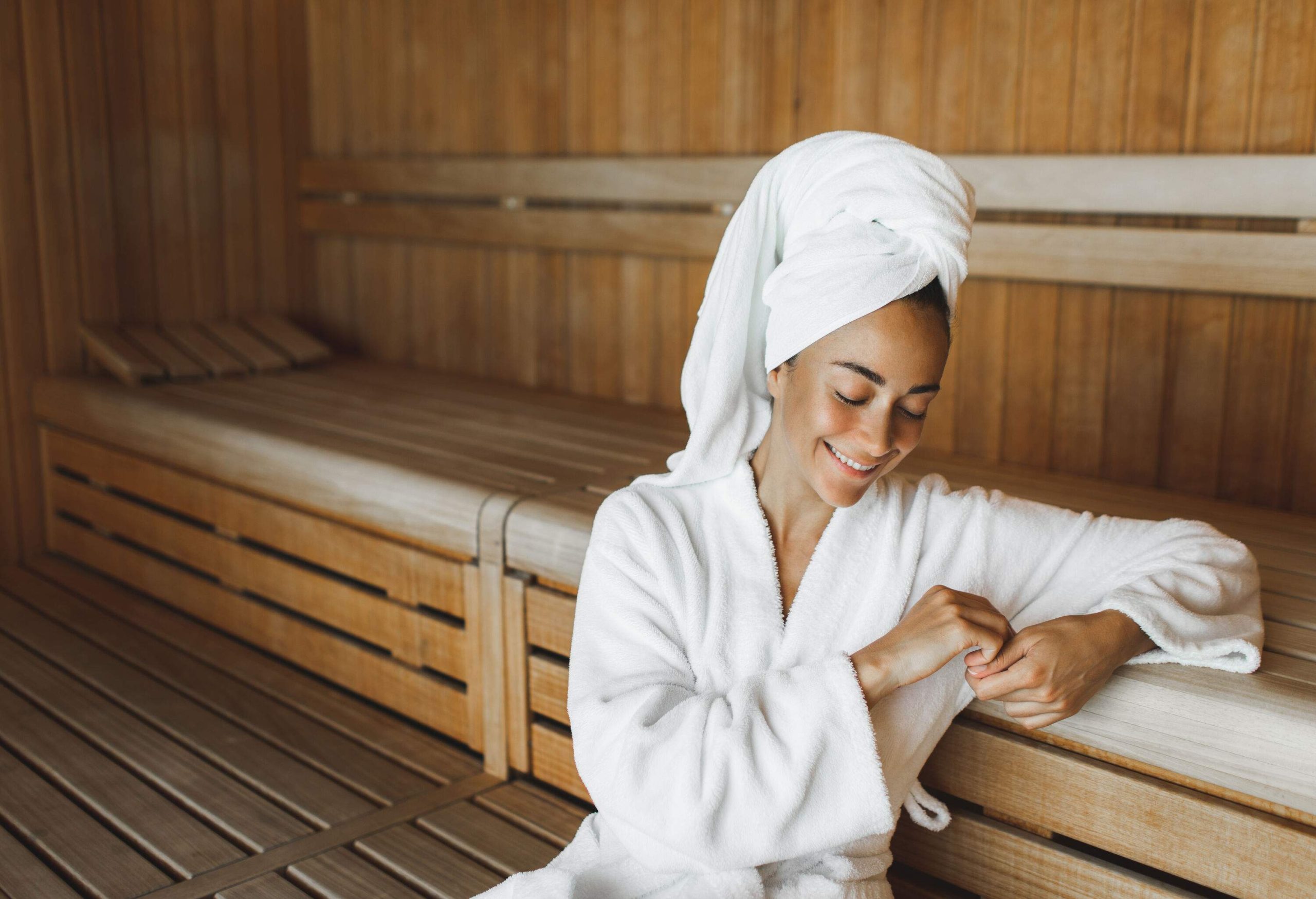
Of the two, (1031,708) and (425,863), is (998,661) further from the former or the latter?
(425,863)

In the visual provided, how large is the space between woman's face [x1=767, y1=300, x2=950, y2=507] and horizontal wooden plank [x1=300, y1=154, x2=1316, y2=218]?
1.14m

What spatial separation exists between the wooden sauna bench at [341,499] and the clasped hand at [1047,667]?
1059mm

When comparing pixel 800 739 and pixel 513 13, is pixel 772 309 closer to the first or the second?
pixel 800 739

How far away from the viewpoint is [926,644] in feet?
4.09

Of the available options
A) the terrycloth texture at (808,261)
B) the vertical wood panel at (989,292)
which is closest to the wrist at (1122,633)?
the terrycloth texture at (808,261)

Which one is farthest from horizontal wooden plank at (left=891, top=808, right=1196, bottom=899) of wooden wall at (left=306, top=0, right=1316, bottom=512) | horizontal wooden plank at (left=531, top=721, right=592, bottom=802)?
wooden wall at (left=306, top=0, right=1316, bottom=512)

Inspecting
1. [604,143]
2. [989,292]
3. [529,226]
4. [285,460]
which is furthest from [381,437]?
[989,292]

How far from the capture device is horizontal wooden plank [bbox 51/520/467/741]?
7.67 ft

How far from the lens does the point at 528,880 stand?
1345mm

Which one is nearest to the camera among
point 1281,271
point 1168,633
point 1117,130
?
point 1168,633

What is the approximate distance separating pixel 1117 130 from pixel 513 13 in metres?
1.72

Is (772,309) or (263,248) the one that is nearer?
(772,309)

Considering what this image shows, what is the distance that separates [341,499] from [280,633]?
0.42 metres

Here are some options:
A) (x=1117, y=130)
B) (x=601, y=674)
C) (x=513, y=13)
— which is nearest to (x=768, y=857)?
(x=601, y=674)
